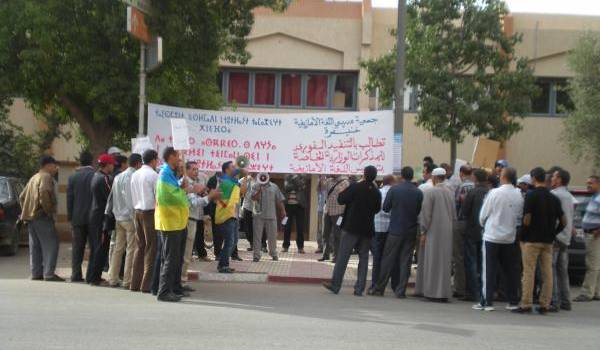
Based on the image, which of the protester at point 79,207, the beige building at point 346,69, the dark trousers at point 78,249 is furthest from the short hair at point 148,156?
the beige building at point 346,69

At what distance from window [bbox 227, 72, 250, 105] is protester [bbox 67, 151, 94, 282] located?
16468 millimetres

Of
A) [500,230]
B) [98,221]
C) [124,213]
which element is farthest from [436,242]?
[98,221]

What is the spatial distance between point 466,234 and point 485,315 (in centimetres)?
180

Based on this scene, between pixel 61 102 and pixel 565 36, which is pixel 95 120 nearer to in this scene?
pixel 61 102

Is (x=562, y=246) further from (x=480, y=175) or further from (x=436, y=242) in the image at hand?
(x=436, y=242)

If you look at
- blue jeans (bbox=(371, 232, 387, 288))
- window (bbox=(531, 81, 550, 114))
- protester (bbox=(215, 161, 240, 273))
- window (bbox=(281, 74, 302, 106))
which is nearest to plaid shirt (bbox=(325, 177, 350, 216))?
blue jeans (bbox=(371, 232, 387, 288))

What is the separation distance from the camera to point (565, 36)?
2767 cm

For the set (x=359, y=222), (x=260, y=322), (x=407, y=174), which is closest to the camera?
(x=260, y=322)

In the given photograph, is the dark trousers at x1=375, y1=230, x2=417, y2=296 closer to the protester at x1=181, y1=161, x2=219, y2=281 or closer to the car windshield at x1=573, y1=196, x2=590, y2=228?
the protester at x1=181, y1=161, x2=219, y2=281

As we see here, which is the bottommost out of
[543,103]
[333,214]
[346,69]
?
[333,214]

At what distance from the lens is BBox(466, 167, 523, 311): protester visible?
10.9 meters

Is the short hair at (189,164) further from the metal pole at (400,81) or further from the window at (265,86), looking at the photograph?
the window at (265,86)

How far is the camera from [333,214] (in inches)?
635

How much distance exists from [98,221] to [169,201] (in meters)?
2.17
